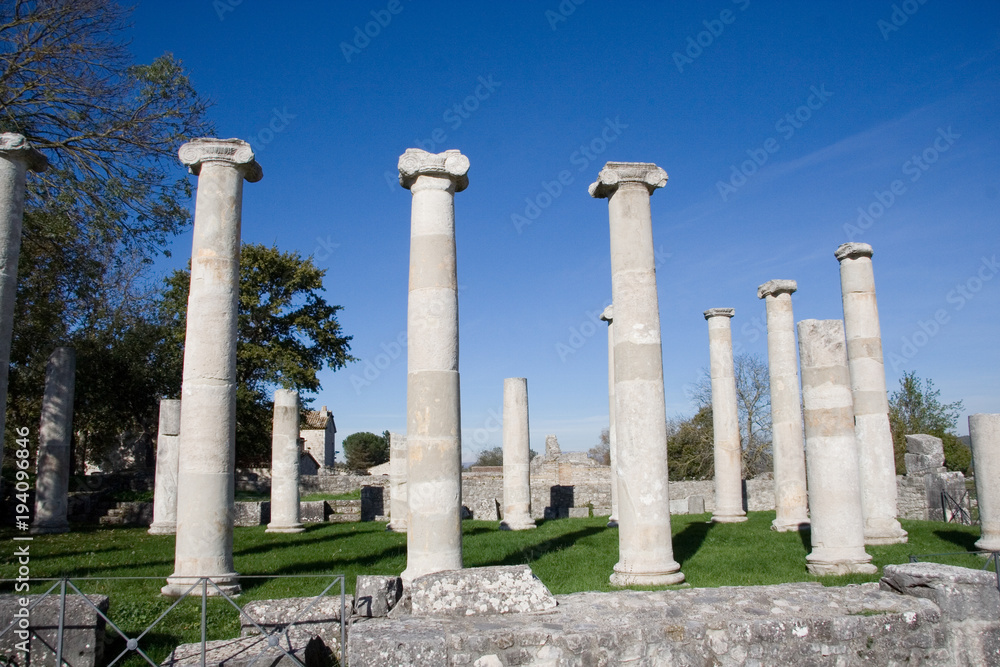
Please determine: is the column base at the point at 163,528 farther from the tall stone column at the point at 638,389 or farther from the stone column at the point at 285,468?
Result: the tall stone column at the point at 638,389

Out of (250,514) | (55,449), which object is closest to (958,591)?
(250,514)

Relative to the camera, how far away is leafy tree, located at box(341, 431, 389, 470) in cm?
7671

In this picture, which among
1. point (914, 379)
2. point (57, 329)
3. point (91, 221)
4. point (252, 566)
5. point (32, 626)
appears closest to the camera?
point (32, 626)

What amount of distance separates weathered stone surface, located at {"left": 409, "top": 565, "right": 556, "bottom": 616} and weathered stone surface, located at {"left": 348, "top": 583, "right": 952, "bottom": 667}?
4.3 inches

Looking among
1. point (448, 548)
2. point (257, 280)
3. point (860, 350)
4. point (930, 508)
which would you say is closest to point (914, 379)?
point (930, 508)

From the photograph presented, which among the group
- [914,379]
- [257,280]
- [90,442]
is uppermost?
[257,280]

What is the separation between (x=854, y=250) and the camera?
15836 mm

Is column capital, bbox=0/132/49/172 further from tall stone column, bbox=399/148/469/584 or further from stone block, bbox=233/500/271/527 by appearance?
stone block, bbox=233/500/271/527

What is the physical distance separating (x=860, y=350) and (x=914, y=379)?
3215 cm

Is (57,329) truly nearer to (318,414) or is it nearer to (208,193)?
(208,193)

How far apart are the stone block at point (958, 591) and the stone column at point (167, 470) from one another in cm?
1819

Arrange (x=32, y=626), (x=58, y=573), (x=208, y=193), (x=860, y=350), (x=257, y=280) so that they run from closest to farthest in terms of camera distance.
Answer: (x=32, y=626), (x=208, y=193), (x=58, y=573), (x=860, y=350), (x=257, y=280)

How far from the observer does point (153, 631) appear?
767 centimetres

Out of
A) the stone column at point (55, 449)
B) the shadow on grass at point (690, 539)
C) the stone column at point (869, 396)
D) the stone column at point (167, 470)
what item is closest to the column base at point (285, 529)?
the stone column at point (167, 470)
